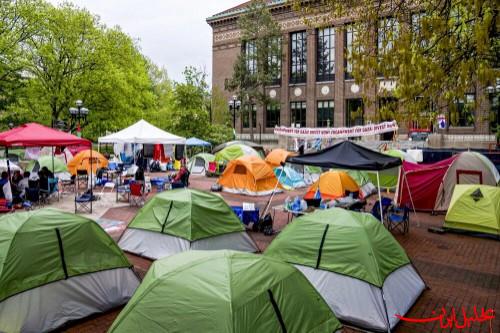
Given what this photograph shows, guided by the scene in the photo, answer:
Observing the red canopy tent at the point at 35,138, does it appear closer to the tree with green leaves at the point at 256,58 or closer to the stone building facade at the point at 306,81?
the stone building facade at the point at 306,81

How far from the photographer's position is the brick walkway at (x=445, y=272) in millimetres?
6305

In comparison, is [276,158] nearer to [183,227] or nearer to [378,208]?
[378,208]

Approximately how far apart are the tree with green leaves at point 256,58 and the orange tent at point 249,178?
22.8 m

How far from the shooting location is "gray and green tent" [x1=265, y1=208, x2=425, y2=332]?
6.18 m

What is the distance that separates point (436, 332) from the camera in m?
6.10

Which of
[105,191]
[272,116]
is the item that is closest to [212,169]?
[105,191]

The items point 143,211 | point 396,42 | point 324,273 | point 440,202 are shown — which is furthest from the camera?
point 440,202

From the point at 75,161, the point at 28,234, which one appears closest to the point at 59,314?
the point at 28,234

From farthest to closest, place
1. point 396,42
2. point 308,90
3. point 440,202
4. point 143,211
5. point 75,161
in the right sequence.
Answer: point 308,90
point 75,161
point 440,202
point 143,211
point 396,42

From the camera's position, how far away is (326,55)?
40938 millimetres

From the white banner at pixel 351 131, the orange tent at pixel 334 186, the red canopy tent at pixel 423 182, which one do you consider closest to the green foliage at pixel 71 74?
the white banner at pixel 351 131

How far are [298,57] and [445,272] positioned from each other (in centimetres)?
3676

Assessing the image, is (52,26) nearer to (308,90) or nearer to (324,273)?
(308,90)

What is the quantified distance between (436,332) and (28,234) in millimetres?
6427
